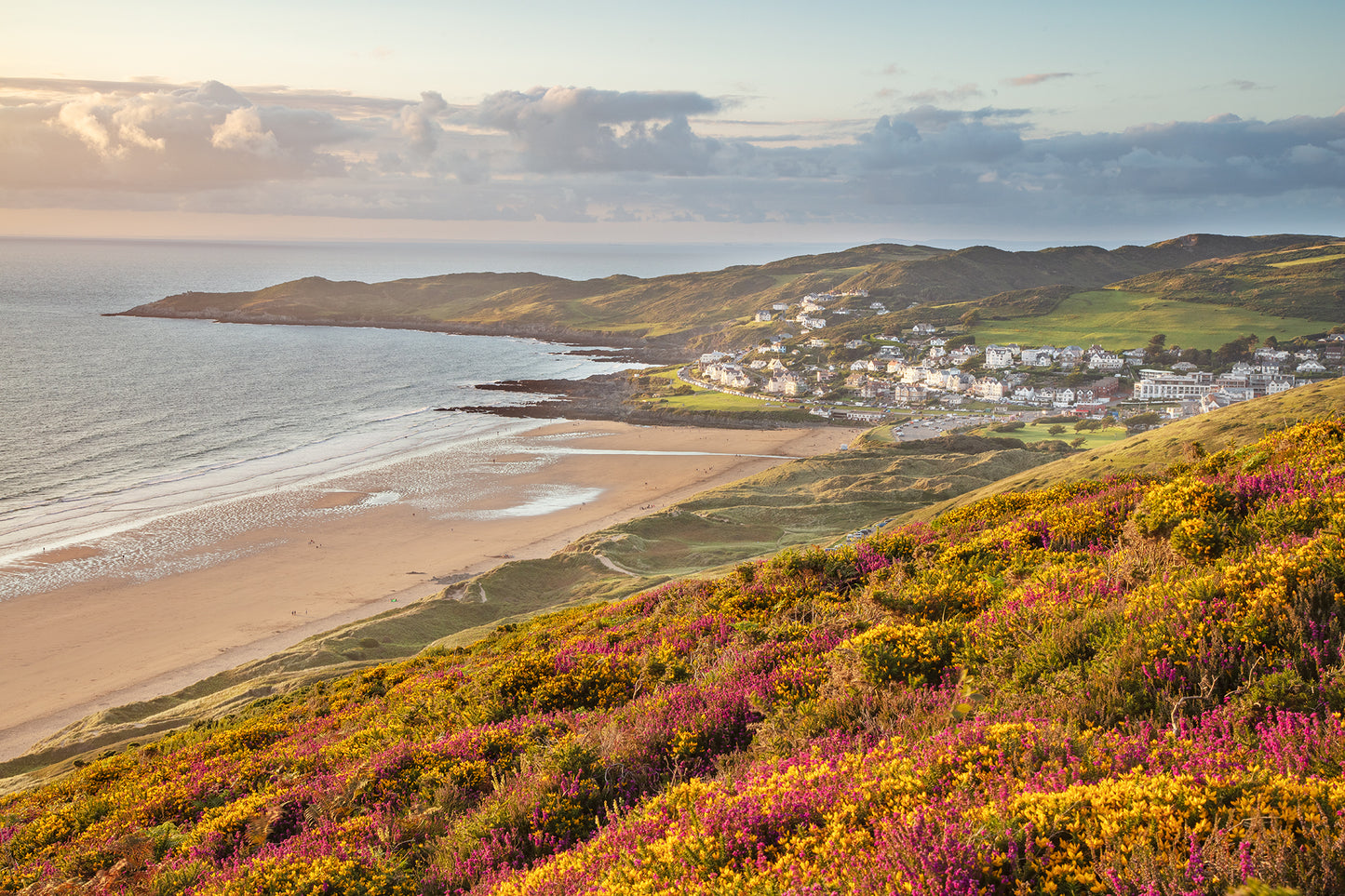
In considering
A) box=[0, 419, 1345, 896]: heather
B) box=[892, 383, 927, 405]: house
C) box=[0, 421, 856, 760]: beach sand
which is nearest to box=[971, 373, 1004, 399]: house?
box=[892, 383, 927, 405]: house

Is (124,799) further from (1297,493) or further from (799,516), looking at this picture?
(799,516)

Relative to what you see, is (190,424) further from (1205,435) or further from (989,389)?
(989,389)

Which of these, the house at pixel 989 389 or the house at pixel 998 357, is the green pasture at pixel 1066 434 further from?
the house at pixel 998 357

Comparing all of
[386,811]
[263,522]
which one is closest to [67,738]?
[386,811]

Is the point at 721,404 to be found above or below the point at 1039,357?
below

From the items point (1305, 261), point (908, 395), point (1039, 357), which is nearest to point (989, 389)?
point (908, 395)

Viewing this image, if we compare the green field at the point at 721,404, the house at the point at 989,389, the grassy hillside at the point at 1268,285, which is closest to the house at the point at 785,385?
the green field at the point at 721,404
